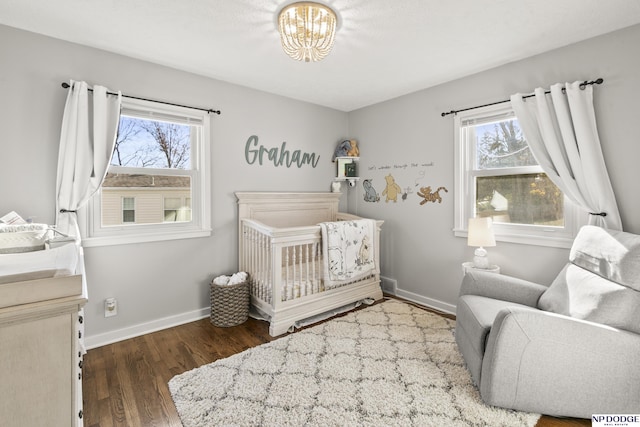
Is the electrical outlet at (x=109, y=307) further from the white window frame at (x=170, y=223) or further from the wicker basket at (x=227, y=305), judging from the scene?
the wicker basket at (x=227, y=305)

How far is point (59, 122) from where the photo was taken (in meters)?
2.13

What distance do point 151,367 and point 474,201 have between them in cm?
290

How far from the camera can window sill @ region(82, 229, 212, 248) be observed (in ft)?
7.41

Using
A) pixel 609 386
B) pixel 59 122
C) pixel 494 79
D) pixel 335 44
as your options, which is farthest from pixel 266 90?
pixel 609 386

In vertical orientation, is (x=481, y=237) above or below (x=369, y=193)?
below

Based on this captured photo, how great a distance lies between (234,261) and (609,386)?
2725 millimetres

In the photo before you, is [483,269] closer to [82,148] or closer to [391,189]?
[391,189]

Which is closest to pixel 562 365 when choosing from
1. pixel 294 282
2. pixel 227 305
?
pixel 294 282

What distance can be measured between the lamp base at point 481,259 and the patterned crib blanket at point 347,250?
96cm

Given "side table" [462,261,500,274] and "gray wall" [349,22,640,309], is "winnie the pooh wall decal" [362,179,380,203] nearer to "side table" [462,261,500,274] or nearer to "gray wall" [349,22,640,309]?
"gray wall" [349,22,640,309]

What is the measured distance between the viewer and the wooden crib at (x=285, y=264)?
2.52m

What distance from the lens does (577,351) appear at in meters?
1.46

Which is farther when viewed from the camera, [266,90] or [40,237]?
[266,90]

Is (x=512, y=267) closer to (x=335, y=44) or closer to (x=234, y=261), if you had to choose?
(x=335, y=44)
